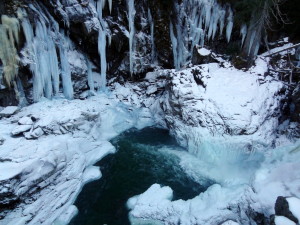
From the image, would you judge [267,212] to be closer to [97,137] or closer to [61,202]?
[61,202]

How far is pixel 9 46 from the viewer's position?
849 cm

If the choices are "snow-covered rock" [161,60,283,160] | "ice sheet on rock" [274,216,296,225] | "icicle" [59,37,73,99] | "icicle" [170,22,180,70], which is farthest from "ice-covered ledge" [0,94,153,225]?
"ice sheet on rock" [274,216,296,225]

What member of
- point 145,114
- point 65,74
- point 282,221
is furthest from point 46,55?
point 282,221

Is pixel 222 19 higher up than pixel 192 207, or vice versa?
pixel 222 19

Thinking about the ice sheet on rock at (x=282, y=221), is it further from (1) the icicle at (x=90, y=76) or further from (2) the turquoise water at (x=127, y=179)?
(1) the icicle at (x=90, y=76)

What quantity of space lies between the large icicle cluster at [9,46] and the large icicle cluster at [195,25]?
773cm

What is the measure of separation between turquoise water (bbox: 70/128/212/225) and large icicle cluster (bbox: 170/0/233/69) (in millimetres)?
5513

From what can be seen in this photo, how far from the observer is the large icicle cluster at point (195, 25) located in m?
12.7

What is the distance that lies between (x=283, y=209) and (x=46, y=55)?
30.7 feet

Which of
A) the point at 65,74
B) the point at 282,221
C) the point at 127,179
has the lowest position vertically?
the point at 127,179

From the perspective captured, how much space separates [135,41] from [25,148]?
779 cm

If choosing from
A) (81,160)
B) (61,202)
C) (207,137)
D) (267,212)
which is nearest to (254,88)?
(207,137)

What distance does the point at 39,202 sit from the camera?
21.0 feet

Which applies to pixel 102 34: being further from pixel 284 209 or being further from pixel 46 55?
pixel 284 209
